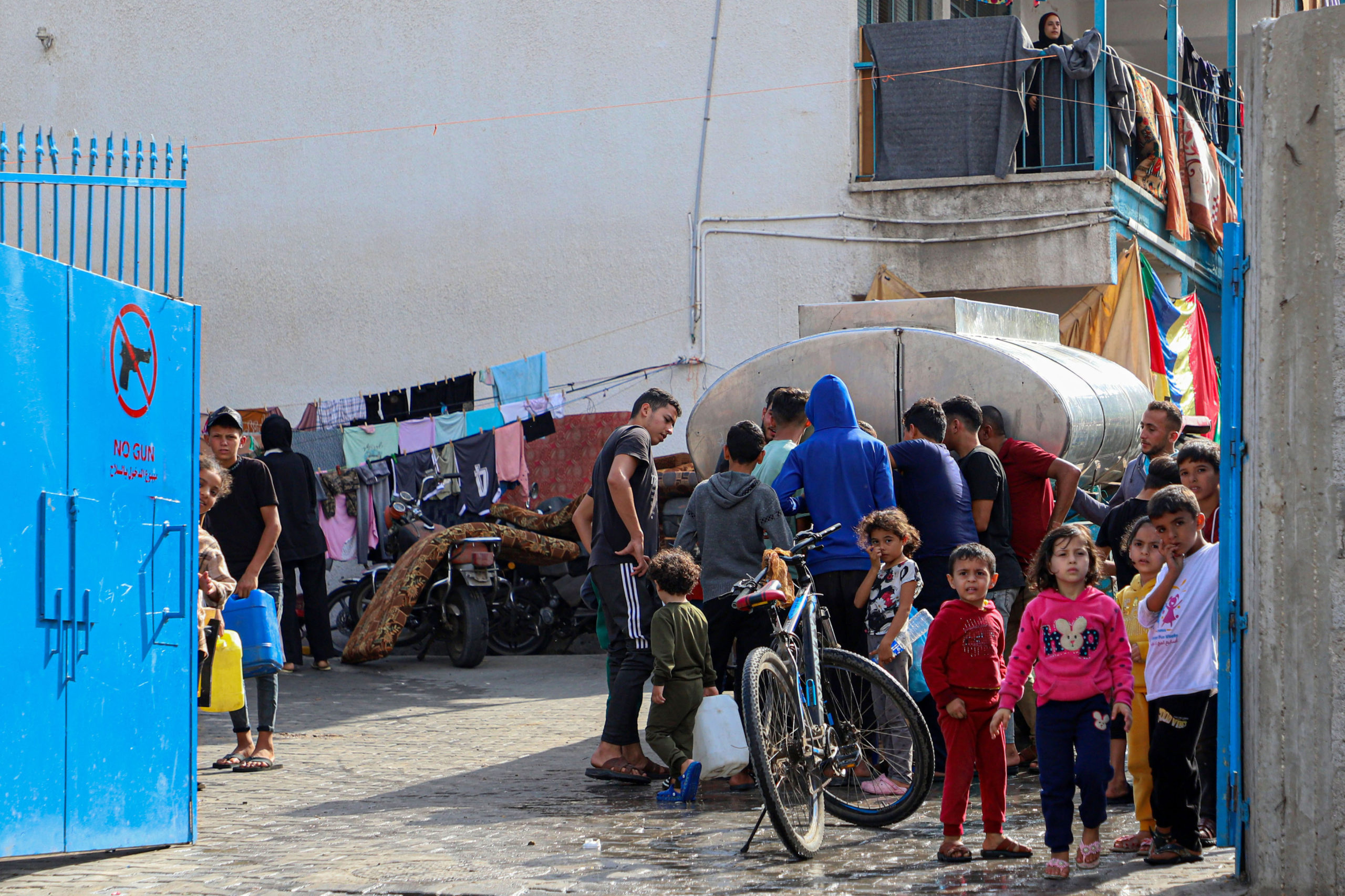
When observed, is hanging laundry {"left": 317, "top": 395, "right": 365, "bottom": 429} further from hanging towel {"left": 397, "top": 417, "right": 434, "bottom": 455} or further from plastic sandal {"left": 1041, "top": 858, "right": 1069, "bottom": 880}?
plastic sandal {"left": 1041, "top": 858, "right": 1069, "bottom": 880}

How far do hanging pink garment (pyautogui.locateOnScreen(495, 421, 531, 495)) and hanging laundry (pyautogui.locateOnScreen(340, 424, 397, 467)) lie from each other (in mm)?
1098

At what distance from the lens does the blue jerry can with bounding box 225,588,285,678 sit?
7.38 m

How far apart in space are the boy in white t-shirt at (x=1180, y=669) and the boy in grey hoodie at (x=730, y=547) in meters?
2.04

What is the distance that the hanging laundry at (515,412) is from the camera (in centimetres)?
1478

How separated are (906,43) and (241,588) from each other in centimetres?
959

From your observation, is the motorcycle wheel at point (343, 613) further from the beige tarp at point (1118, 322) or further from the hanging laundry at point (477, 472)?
the beige tarp at point (1118, 322)

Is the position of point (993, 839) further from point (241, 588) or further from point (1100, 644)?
point (241, 588)

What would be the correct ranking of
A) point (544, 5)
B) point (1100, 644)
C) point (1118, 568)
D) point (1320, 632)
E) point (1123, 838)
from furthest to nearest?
1. point (544, 5)
2. point (1118, 568)
3. point (1123, 838)
4. point (1100, 644)
5. point (1320, 632)

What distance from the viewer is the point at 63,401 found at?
5043mm

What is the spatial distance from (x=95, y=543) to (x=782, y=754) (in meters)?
2.57

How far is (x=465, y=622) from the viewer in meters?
12.0

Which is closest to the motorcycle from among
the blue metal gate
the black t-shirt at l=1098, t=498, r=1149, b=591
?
the blue metal gate

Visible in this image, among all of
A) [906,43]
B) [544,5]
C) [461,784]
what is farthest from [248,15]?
[461,784]

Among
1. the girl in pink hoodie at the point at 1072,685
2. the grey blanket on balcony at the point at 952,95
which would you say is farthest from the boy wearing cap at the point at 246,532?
the grey blanket on balcony at the point at 952,95
